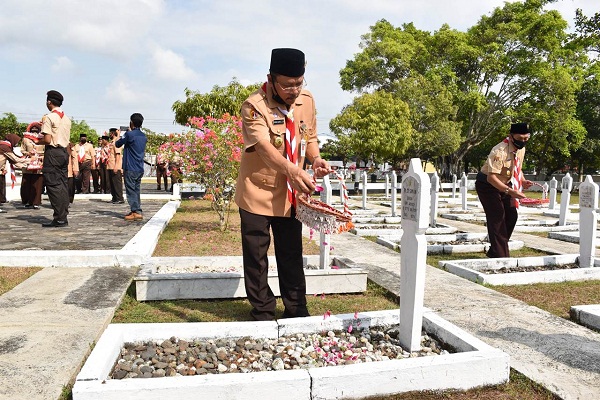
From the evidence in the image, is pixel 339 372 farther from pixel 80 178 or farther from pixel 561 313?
pixel 80 178

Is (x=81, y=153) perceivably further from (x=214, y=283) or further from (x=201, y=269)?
(x=214, y=283)

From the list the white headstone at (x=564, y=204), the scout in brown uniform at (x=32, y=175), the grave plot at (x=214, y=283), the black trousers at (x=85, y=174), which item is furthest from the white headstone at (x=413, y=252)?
the black trousers at (x=85, y=174)

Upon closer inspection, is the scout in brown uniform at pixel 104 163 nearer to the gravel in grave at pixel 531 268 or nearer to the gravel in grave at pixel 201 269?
the gravel in grave at pixel 201 269

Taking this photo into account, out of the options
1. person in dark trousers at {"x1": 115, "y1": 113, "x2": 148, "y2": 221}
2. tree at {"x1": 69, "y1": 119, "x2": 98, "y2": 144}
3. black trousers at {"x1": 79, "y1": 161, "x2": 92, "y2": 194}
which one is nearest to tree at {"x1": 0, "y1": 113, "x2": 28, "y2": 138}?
tree at {"x1": 69, "y1": 119, "x2": 98, "y2": 144}

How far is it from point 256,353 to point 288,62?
197 centimetres

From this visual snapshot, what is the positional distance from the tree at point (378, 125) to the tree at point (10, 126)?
97.4 ft

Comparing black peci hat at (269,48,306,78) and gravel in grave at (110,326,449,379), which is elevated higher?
black peci hat at (269,48,306,78)

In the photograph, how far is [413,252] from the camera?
3.16 m

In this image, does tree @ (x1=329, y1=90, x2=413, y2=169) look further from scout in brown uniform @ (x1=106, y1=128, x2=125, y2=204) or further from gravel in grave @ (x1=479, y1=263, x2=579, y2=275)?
gravel in grave @ (x1=479, y1=263, x2=579, y2=275)

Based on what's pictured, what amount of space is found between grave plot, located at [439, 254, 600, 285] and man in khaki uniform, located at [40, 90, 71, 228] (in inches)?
232

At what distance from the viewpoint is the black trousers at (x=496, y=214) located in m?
6.85

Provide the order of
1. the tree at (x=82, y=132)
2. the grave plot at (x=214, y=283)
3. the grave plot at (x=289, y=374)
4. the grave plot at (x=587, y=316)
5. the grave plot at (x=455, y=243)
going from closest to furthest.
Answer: the grave plot at (x=289, y=374), the grave plot at (x=587, y=316), the grave plot at (x=214, y=283), the grave plot at (x=455, y=243), the tree at (x=82, y=132)

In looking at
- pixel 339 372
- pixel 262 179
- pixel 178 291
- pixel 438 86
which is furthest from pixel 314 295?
pixel 438 86

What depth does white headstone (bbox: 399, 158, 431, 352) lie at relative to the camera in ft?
10.1
